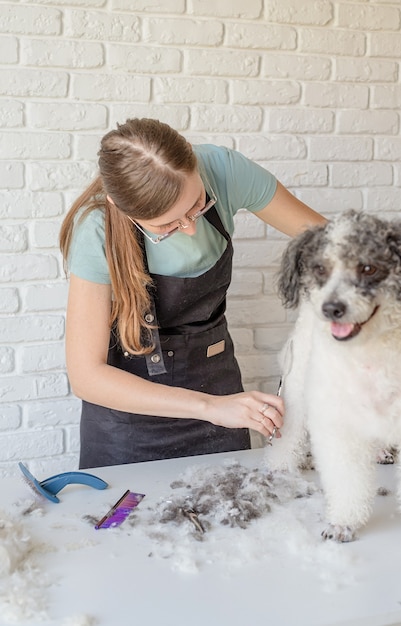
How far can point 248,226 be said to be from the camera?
2.13m

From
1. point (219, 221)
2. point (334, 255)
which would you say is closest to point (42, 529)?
point (334, 255)

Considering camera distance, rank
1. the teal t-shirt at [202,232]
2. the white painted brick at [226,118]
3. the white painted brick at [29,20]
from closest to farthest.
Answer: the teal t-shirt at [202,232]
the white painted brick at [29,20]
the white painted brick at [226,118]

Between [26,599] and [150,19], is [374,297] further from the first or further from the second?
[150,19]

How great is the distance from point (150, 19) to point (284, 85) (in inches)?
17.5

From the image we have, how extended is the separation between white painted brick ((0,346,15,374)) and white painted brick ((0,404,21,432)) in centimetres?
11

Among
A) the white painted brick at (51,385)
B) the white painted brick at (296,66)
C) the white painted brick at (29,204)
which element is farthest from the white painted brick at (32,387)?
the white painted brick at (296,66)

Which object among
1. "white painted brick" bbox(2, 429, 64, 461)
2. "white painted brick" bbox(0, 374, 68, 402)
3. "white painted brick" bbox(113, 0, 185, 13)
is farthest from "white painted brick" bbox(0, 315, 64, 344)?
"white painted brick" bbox(113, 0, 185, 13)

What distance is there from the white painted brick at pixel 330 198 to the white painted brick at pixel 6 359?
3.25ft

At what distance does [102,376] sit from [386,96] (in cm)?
138

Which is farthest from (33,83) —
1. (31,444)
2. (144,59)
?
(31,444)

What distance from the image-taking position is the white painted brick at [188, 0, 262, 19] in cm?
199

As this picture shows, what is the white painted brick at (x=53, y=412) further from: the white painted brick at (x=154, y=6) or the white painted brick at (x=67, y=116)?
the white painted brick at (x=154, y=6)

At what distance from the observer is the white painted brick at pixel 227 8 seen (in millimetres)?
1990

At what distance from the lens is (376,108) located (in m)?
2.23
